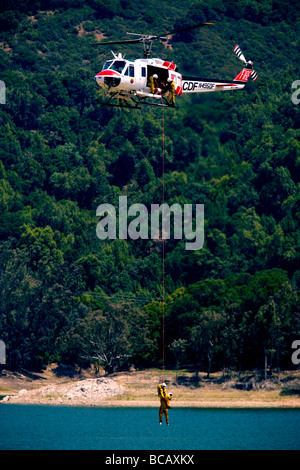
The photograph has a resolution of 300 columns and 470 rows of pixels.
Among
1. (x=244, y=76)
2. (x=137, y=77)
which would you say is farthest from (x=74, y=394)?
(x=137, y=77)

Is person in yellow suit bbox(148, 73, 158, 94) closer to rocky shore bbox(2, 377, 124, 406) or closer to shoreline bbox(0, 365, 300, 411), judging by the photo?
shoreline bbox(0, 365, 300, 411)

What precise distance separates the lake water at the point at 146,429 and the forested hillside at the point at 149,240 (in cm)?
1393

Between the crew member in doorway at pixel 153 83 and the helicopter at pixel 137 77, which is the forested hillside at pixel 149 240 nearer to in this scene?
the helicopter at pixel 137 77

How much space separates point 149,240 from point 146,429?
65918 mm

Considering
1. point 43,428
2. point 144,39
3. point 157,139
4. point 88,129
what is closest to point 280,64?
point 88,129

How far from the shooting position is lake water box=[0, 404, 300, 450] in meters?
66.2

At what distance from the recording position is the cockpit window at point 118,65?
49875 mm

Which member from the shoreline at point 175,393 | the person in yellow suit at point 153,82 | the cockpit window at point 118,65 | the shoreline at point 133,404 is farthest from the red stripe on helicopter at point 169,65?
the shoreline at point 133,404

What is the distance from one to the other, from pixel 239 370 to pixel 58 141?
3265 inches

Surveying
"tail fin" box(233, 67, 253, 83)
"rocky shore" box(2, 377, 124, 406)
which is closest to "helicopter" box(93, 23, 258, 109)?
"tail fin" box(233, 67, 253, 83)

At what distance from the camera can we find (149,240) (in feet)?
453

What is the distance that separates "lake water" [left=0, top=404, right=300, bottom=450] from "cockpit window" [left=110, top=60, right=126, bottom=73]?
2677 centimetres

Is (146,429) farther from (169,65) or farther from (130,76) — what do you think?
(130,76)
